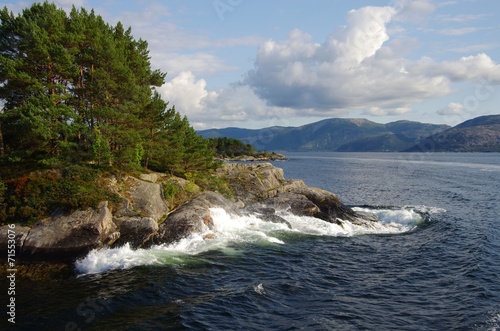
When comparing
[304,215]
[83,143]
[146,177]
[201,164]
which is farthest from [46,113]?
[304,215]

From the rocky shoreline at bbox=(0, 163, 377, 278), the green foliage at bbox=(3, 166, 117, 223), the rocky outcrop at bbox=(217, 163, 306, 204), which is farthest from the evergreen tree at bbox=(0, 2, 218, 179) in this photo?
the rocky outcrop at bbox=(217, 163, 306, 204)

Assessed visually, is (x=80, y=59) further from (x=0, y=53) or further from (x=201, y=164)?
(x=201, y=164)

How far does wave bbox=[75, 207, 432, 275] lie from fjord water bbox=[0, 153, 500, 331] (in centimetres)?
15

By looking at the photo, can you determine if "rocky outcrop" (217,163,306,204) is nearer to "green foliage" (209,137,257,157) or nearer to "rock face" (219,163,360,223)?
"rock face" (219,163,360,223)

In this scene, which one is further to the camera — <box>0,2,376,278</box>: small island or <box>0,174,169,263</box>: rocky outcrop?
<box>0,2,376,278</box>: small island

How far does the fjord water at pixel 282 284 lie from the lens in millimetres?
16719

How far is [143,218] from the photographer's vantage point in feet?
97.6

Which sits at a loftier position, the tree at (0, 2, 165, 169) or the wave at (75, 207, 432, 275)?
the tree at (0, 2, 165, 169)

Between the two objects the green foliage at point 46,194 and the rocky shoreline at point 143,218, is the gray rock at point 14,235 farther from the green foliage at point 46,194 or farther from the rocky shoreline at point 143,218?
the green foliage at point 46,194

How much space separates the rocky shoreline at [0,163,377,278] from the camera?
79.9 ft


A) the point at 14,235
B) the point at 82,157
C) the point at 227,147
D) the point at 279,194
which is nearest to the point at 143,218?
the point at 14,235

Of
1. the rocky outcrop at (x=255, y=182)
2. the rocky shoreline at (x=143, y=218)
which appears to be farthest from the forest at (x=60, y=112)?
the rocky outcrop at (x=255, y=182)

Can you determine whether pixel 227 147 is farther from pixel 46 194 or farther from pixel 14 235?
pixel 14 235

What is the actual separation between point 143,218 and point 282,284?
48.9ft
